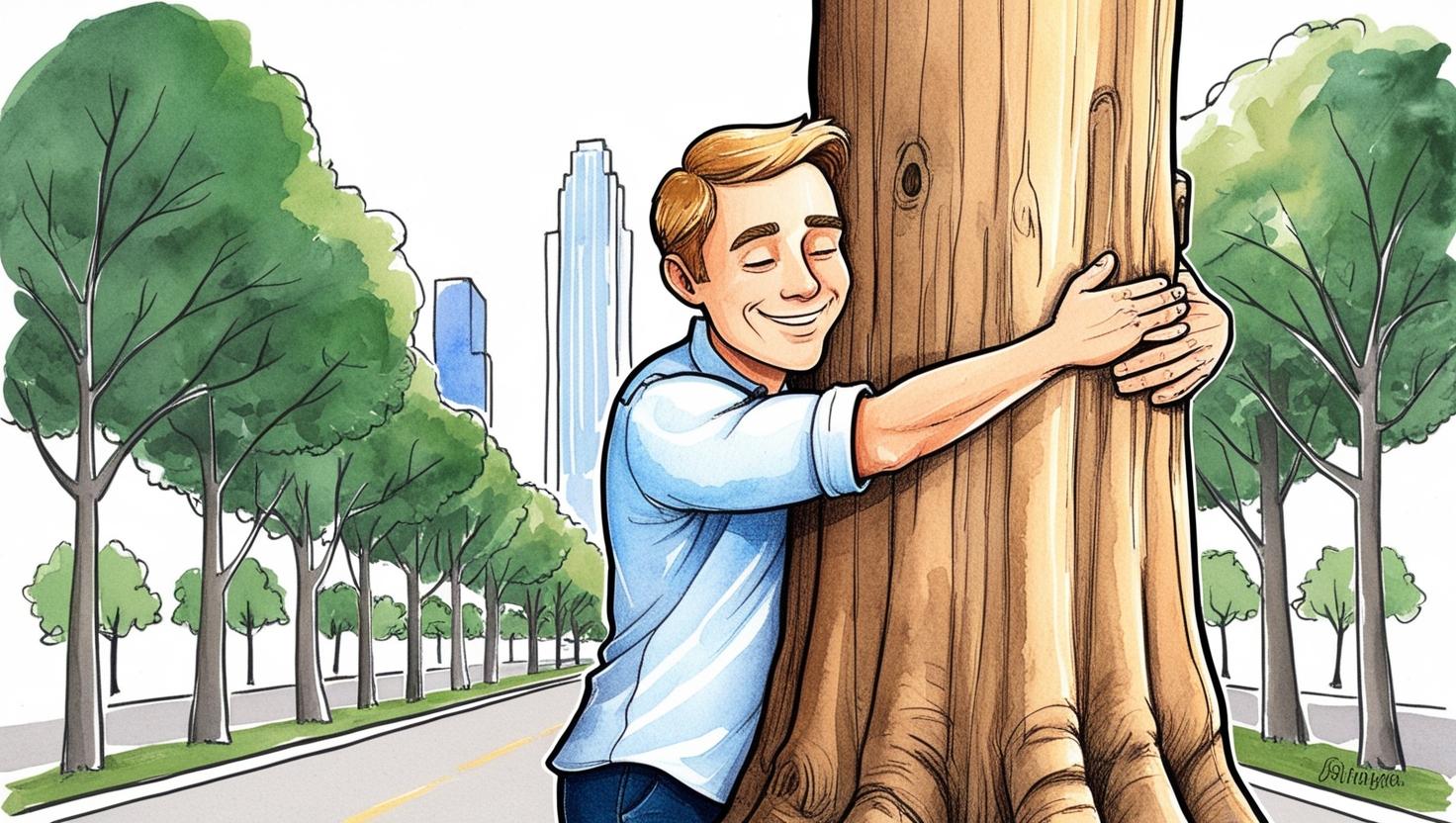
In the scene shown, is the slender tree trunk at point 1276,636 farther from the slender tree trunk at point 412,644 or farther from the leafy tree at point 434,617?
the leafy tree at point 434,617

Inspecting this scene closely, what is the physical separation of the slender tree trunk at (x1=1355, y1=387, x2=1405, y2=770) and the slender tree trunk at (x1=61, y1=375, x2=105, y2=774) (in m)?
7.20

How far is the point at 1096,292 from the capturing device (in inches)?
108

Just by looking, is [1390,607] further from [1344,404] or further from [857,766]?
[857,766]

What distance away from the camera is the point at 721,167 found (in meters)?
3.19

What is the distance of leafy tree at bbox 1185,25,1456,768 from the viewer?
6.39 m

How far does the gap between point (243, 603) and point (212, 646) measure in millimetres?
1062

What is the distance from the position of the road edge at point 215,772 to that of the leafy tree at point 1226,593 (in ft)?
11.0

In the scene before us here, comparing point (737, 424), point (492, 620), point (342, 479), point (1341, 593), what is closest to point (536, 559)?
point (342, 479)

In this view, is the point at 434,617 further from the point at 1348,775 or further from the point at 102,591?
the point at 1348,775

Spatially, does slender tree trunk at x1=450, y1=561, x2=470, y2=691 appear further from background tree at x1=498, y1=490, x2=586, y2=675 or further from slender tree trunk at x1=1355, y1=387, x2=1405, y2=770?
slender tree trunk at x1=1355, y1=387, x2=1405, y2=770

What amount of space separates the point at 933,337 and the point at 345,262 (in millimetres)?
6526

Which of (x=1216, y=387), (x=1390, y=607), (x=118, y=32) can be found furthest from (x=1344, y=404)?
(x=118, y=32)

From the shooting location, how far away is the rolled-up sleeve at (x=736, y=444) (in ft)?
8.38

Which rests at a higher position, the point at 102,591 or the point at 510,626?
the point at 102,591
